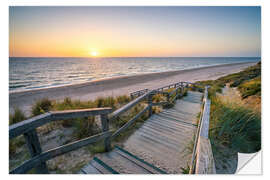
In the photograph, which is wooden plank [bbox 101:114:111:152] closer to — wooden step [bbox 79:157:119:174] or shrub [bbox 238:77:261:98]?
wooden step [bbox 79:157:119:174]

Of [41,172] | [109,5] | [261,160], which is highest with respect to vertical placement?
[109,5]

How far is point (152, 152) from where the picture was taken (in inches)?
93.3

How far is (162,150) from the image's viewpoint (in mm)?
2420

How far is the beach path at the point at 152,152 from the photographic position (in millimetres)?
1987

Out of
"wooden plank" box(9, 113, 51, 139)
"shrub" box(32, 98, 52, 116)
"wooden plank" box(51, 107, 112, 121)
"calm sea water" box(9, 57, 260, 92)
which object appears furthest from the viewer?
"calm sea water" box(9, 57, 260, 92)

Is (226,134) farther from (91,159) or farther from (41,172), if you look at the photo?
(41,172)

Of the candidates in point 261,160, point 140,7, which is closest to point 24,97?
point 140,7

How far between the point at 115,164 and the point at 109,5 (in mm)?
3168

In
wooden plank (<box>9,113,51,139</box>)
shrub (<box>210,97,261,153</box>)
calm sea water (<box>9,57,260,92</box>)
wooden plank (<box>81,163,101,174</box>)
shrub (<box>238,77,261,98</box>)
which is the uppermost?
calm sea water (<box>9,57,260,92</box>)

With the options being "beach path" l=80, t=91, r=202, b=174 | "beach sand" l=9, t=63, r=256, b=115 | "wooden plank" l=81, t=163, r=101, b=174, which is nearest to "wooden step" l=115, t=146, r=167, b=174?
"beach path" l=80, t=91, r=202, b=174

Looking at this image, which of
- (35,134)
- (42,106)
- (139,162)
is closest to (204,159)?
(139,162)

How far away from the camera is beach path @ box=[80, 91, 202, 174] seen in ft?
6.52

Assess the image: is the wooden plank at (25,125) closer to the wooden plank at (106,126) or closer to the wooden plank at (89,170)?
the wooden plank at (106,126)

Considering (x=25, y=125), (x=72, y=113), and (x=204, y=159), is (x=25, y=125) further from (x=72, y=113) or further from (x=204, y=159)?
(x=204, y=159)
